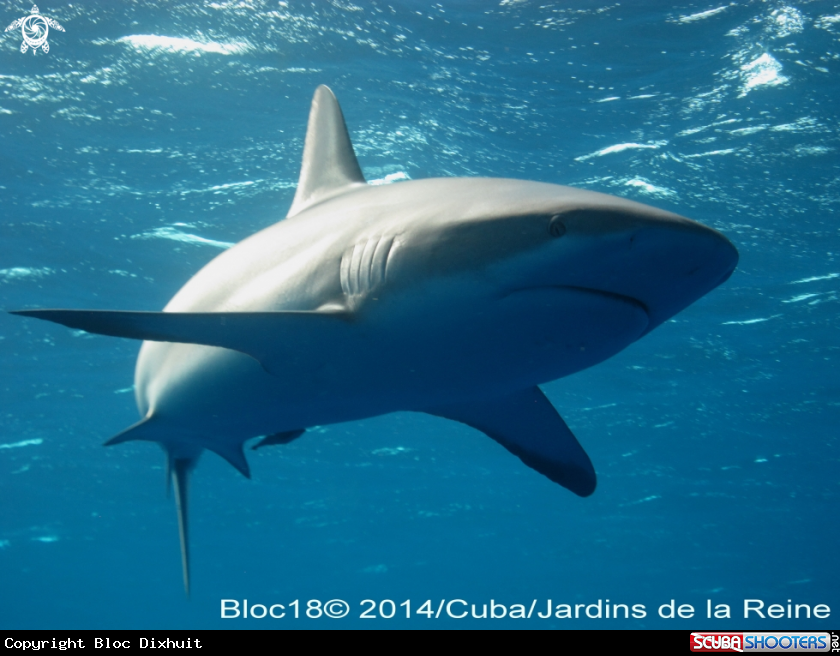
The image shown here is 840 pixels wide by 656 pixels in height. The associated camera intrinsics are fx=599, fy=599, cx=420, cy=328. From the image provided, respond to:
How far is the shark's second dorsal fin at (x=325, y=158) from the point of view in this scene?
14.1ft

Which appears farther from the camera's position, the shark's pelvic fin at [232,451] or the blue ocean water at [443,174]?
the blue ocean water at [443,174]

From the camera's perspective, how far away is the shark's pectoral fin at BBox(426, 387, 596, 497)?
13.0ft

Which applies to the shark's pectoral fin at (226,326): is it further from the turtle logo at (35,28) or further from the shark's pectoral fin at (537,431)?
the turtle logo at (35,28)

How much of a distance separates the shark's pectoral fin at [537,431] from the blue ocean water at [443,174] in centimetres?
586

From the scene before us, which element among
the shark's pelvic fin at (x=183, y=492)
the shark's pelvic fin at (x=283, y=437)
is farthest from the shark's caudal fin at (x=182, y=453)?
the shark's pelvic fin at (x=283, y=437)

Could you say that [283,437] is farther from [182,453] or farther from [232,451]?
[182,453]

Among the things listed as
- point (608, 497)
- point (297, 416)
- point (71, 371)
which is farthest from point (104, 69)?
point (608, 497)

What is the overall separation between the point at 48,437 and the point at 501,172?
65.5ft

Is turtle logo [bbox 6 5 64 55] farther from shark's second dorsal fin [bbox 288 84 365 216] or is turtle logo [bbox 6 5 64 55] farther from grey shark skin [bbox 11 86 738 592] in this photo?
grey shark skin [bbox 11 86 738 592]

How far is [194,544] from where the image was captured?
38.3m

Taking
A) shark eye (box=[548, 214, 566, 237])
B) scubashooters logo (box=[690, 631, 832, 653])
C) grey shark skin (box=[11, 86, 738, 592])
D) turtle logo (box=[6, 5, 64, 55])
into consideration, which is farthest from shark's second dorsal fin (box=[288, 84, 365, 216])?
turtle logo (box=[6, 5, 64, 55])

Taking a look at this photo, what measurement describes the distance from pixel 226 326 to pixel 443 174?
795 cm

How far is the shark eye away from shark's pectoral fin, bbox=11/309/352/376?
1043 millimetres

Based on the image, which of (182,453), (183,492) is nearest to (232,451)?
(182,453)
